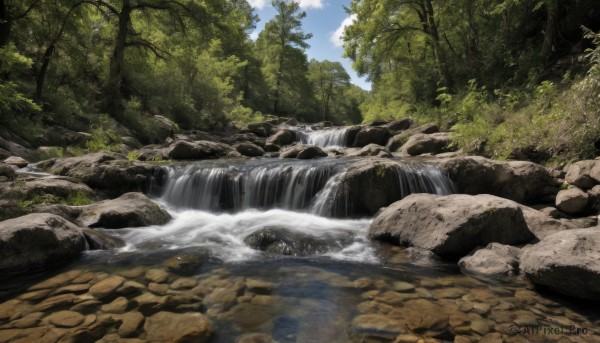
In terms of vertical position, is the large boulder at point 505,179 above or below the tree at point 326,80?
below

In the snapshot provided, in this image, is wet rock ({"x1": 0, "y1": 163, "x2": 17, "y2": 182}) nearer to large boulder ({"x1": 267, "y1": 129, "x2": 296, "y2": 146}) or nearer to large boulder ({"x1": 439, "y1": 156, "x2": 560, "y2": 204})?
large boulder ({"x1": 439, "y1": 156, "x2": 560, "y2": 204})

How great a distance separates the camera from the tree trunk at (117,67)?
647 inches

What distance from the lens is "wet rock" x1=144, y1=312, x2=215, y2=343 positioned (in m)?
3.18

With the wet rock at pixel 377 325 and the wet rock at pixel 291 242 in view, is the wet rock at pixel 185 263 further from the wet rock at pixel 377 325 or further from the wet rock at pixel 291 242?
the wet rock at pixel 377 325

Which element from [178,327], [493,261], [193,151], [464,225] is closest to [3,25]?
[193,151]

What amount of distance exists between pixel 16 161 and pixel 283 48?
3398cm

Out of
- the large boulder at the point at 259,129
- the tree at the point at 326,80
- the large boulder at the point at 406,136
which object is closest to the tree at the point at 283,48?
the tree at the point at 326,80

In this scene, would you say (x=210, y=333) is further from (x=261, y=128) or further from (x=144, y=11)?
(x=261, y=128)

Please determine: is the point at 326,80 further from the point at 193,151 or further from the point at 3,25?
the point at 3,25

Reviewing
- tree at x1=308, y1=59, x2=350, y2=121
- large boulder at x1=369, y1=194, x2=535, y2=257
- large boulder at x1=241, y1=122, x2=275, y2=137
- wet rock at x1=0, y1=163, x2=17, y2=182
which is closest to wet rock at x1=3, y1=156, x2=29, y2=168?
wet rock at x1=0, y1=163, x2=17, y2=182

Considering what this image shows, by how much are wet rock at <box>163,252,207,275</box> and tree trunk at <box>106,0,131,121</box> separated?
1401 cm

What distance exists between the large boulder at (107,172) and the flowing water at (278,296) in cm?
296

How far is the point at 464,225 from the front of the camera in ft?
17.4

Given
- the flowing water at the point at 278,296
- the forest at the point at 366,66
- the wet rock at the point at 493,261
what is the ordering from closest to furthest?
the flowing water at the point at 278,296, the wet rock at the point at 493,261, the forest at the point at 366,66
